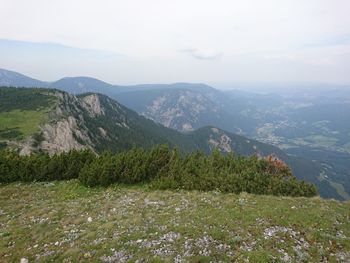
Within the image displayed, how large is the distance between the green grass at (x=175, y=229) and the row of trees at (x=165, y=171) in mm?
3981

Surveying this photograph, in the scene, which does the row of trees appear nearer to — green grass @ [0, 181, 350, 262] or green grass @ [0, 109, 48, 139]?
green grass @ [0, 181, 350, 262]

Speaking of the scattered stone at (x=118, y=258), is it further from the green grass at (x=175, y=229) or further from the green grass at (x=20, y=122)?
the green grass at (x=20, y=122)

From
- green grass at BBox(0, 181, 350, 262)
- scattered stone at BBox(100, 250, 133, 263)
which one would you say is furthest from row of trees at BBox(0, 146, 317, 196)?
scattered stone at BBox(100, 250, 133, 263)

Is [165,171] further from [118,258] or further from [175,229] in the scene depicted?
[118,258]

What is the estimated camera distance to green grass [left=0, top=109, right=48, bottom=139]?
11569 cm

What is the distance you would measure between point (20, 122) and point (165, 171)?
121 meters

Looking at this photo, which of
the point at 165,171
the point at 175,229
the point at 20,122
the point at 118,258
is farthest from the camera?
the point at 20,122

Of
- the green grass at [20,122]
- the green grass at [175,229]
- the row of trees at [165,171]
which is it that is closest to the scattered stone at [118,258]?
the green grass at [175,229]

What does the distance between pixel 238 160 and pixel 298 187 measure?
9310 millimetres

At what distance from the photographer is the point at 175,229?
19.3 metres

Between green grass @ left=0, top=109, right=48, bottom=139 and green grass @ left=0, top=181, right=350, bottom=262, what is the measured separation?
9829cm

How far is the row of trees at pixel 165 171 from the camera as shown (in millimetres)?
31891

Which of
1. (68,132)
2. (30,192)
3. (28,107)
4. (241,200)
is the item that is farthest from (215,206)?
(28,107)

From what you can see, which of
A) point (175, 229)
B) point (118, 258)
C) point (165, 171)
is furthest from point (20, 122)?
point (118, 258)
